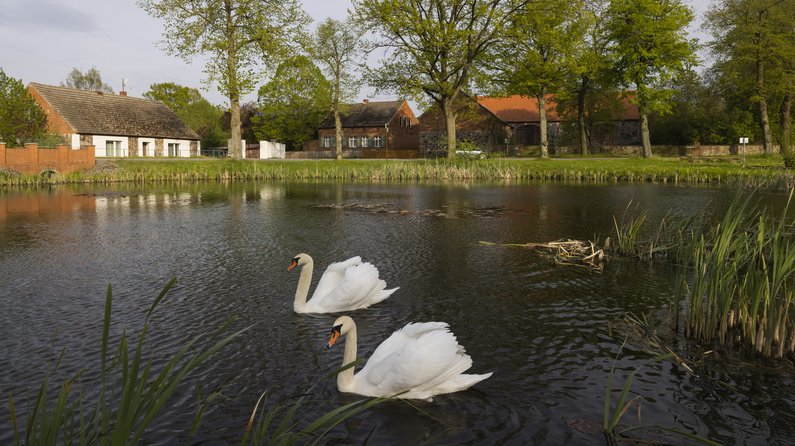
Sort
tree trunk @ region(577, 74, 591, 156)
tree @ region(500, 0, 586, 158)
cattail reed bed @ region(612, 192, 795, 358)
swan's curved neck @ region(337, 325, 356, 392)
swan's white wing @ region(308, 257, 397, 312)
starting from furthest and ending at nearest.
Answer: tree trunk @ region(577, 74, 591, 156), tree @ region(500, 0, 586, 158), swan's white wing @ region(308, 257, 397, 312), cattail reed bed @ region(612, 192, 795, 358), swan's curved neck @ region(337, 325, 356, 392)

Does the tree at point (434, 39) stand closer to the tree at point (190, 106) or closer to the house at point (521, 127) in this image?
the house at point (521, 127)

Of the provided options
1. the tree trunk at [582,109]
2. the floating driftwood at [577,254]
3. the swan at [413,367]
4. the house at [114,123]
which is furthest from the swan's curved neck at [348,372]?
the tree trunk at [582,109]

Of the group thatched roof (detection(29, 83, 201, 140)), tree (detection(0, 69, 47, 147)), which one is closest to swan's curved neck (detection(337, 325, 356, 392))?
tree (detection(0, 69, 47, 147))

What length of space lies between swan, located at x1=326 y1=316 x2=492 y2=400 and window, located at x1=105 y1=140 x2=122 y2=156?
6232 centimetres

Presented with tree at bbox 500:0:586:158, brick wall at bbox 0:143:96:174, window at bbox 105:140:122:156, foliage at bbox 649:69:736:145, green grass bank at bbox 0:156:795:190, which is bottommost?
green grass bank at bbox 0:156:795:190

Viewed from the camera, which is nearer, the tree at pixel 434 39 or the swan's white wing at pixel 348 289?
the swan's white wing at pixel 348 289

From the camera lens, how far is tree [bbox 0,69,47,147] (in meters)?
48.4

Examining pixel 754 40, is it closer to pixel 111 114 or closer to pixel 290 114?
pixel 290 114

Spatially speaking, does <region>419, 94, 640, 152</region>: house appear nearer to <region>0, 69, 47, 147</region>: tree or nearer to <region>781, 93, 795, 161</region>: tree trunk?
<region>781, 93, 795, 161</region>: tree trunk

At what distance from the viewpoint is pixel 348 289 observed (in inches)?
338

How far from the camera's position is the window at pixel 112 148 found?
60463 mm

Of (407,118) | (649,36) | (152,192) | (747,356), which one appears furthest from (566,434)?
(407,118)

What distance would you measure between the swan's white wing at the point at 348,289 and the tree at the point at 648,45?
49.0 metres

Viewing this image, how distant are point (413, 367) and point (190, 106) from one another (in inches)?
4093
